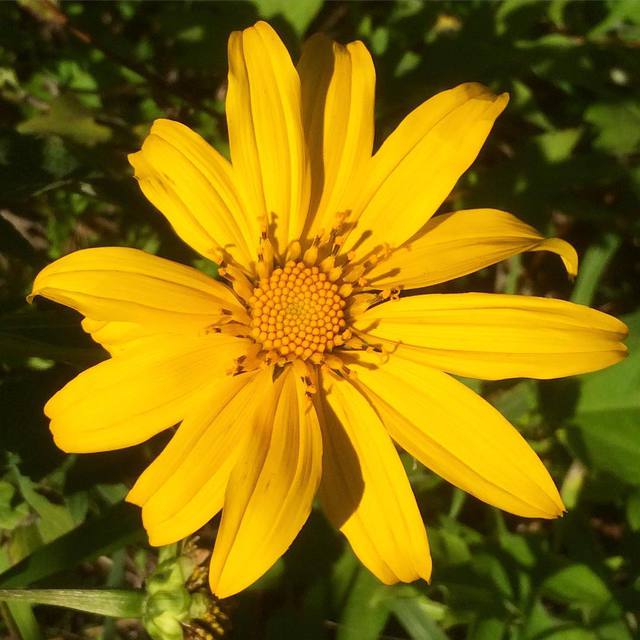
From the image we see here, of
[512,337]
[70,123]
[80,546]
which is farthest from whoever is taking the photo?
[70,123]

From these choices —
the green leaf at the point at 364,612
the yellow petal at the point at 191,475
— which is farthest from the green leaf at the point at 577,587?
the yellow petal at the point at 191,475

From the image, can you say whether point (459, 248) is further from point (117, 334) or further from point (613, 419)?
point (613, 419)

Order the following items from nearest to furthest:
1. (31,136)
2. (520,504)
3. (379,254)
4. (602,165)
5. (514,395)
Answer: (520,504)
(379,254)
(31,136)
(514,395)
(602,165)

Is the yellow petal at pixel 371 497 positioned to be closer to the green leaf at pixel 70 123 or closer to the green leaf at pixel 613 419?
the green leaf at pixel 613 419

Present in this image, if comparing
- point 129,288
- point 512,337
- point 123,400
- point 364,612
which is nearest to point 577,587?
point 364,612

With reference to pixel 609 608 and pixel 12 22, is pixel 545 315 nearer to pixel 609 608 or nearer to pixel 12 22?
pixel 609 608

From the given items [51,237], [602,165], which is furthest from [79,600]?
[602,165]

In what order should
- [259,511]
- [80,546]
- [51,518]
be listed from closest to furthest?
[259,511], [80,546], [51,518]
